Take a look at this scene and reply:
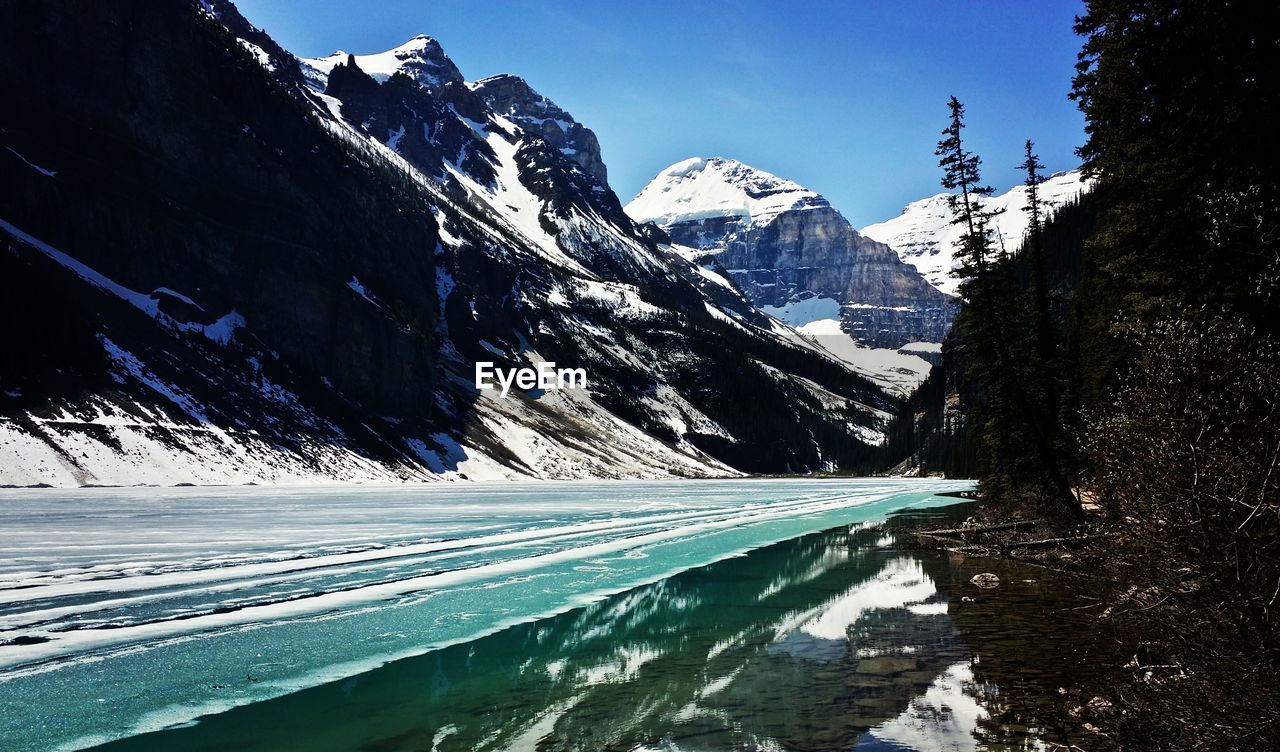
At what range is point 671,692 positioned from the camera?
41.6 feet

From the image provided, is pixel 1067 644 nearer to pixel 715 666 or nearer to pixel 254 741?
pixel 715 666

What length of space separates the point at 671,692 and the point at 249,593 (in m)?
13.4

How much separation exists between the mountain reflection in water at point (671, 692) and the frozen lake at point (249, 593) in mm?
1301

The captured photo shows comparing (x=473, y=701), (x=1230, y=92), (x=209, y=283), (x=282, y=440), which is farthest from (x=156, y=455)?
(x=1230, y=92)

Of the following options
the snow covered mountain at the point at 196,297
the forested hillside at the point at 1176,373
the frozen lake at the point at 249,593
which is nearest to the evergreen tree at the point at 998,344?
the forested hillside at the point at 1176,373

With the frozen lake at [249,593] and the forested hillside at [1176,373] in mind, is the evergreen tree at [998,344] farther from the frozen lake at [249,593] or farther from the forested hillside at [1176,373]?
the frozen lake at [249,593]

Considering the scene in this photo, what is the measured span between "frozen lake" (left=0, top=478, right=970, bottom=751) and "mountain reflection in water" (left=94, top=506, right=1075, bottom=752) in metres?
1.30

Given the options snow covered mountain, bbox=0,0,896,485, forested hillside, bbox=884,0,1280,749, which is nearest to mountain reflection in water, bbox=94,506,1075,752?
forested hillside, bbox=884,0,1280,749

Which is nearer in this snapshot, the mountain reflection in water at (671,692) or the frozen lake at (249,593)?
the mountain reflection in water at (671,692)

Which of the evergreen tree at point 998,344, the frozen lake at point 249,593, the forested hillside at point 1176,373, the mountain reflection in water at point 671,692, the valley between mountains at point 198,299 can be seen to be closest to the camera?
the forested hillside at point 1176,373

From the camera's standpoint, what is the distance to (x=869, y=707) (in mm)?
11469

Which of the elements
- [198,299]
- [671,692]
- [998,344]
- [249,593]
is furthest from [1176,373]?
[198,299]

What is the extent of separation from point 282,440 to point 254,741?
114 m

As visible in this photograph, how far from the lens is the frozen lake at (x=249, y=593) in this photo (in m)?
12.7
